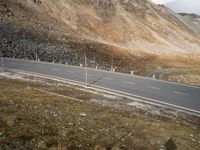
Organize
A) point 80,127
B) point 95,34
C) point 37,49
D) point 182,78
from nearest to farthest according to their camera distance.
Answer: point 80,127
point 182,78
point 37,49
point 95,34

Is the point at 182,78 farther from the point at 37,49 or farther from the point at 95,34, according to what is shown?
the point at 95,34

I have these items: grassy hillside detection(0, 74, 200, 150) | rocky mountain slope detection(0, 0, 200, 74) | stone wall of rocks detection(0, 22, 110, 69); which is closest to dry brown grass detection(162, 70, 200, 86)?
rocky mountain slope detection(0, 0, 200, 74)

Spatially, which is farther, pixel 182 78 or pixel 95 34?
pixel 95 34

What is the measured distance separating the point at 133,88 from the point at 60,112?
1258cm

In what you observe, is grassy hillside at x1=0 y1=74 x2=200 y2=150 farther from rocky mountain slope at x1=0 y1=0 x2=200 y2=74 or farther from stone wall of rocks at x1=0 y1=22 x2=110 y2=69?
rocky mountain slope at x1=0 y1=0 x2=200 y2=74

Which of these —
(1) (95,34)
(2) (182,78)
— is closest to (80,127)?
(2) (182,78)

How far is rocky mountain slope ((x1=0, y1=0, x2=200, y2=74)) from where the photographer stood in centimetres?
7188

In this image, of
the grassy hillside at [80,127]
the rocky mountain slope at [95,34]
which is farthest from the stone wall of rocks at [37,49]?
the grassy hillside at [80,127]

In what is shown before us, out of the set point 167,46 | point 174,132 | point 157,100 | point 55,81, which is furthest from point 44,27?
point 174,132

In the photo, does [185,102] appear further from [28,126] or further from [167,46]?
[167,46]

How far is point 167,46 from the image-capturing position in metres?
127

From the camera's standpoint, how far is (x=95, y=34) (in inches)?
4173

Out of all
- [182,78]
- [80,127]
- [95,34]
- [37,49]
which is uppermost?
[95,34]

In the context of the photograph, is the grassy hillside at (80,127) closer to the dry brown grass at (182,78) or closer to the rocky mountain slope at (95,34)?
the dry brown grass at (182,78)
